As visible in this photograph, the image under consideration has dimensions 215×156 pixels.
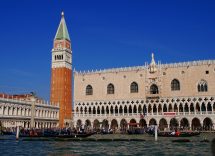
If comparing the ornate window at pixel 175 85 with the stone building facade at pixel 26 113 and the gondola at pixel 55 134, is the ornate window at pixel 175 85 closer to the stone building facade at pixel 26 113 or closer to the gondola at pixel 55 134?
the gondola at pixel 55 134

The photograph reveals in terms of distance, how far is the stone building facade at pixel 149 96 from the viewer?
52938 mm

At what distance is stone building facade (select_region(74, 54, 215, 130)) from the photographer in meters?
52.9

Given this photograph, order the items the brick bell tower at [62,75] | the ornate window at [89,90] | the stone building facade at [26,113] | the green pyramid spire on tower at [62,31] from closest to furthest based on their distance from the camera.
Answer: the stone building facade at [26,113] < the ornate window at [89,90] < the brick bell tower at [62,75] < the green pyramid spire on tower at [62,31]

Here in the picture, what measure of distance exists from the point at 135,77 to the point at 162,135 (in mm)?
20968

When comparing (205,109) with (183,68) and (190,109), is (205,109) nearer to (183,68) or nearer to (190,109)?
(190,109)

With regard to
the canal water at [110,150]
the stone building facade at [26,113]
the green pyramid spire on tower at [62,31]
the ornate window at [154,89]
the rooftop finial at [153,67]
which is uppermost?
the green pyramid spire on tower at [62,31]

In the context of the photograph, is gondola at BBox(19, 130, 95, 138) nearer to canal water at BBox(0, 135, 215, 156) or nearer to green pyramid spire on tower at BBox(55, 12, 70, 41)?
canal water at BBox(0, 135, 215, 156)

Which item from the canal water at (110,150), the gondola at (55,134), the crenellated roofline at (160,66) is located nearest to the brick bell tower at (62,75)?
the crenellated roofline at (160,66)

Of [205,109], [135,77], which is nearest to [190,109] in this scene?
[205,109]

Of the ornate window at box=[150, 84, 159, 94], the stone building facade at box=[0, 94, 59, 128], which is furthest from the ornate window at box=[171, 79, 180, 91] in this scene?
the stone building facade at box=[0, 94, 59, 128]

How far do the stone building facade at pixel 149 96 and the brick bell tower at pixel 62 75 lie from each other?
11631mm

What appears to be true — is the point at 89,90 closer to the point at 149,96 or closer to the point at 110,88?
the point at 110,88

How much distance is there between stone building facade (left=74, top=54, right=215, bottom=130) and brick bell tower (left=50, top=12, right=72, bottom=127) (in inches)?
458

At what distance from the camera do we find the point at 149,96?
2232 inches
